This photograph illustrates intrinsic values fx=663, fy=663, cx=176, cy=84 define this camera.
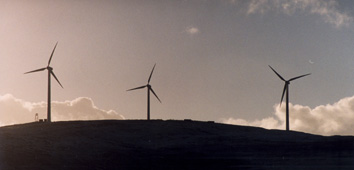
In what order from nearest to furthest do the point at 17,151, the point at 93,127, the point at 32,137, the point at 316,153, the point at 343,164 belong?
the point at 343,164
the point at 316,153
the point at 17,151
the point at 32,137
the point at 93,127

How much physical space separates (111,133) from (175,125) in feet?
46.0

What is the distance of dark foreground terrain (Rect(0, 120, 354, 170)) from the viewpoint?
3132 inches

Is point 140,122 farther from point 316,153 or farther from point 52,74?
point 316,153

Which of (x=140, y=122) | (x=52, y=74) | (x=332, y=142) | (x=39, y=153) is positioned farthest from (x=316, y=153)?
(x=52, y=74)

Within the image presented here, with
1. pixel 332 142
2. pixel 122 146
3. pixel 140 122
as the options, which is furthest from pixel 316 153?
pixel 140 122

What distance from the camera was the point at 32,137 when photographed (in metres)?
105

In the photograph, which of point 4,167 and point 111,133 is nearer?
point 4,167

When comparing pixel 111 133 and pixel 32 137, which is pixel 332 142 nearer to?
pixel 111 133

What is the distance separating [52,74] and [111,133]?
1731cm

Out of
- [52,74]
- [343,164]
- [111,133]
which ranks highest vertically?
[52,74]

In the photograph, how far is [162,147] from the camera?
95.5 m

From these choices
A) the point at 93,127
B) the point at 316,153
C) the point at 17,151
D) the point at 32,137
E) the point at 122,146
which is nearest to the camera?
the point at 316,153

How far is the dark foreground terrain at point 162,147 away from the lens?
79.6 meters

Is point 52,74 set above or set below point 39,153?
above
